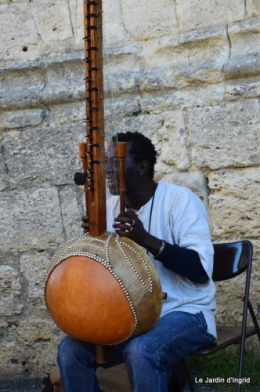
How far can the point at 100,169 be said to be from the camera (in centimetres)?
250

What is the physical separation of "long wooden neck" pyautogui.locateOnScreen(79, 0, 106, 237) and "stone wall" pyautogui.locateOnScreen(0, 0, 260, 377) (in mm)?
1130

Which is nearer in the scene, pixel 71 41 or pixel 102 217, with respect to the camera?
pixel 102 217

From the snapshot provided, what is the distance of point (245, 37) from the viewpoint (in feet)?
12.0

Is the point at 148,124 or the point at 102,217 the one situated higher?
the point at 148,124

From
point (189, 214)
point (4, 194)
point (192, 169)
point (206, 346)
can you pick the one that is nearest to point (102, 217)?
point (189, 214)

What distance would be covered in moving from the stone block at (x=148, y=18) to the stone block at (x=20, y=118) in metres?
0.75

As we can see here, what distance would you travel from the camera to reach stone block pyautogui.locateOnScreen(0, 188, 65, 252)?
4020mm

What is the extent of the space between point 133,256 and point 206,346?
0.61 metres

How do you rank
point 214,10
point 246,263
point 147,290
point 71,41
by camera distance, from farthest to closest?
point 71,41 < point 214,10 < point 246,263 < point 147,290

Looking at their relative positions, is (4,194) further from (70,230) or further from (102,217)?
(102,217)

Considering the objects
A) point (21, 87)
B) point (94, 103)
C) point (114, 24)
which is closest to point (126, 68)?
point (114, 24)

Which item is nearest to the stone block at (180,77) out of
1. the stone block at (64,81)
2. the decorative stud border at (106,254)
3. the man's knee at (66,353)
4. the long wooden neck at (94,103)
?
the stone block at (64,81)

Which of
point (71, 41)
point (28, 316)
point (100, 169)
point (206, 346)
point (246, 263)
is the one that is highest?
point (71, 41)

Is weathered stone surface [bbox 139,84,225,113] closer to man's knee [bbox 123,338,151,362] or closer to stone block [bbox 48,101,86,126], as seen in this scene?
stone block [bbox 48,101,86,126]
